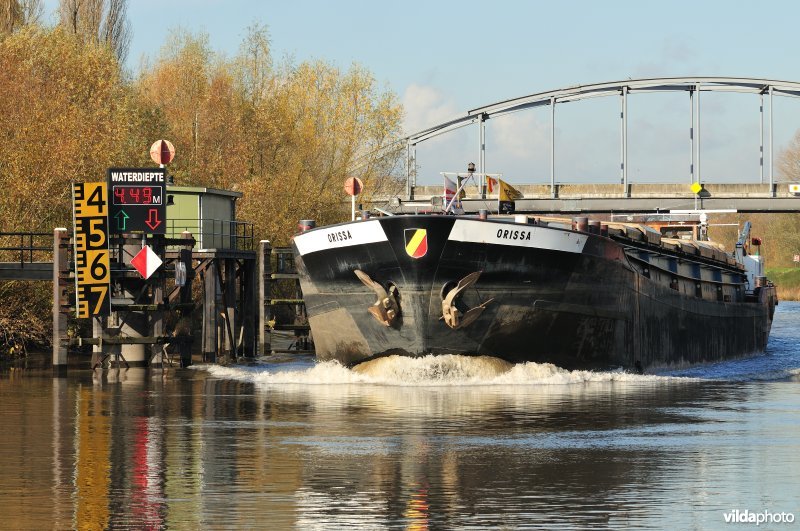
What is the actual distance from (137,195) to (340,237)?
753cm

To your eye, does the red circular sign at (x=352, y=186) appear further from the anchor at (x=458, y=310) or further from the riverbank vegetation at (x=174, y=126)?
the riverbank vegetation at (x=174, y=126)

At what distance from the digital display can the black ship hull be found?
16.3 feet

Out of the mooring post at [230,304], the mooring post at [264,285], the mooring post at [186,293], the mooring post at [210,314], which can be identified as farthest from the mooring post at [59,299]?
the mooring post at [264,285]

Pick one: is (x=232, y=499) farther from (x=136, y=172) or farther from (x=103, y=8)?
(x=103, y=8)

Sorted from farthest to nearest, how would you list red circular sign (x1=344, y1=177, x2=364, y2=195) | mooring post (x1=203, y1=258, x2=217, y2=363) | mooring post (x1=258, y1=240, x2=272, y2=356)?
mooring post (x1=258, y1=240, x2=272, y2=356) < mooring post (x1=203, y1=258, x2=217, y2=363) < red circular sign (x1=344, y1=177, x2=364, y2=195)

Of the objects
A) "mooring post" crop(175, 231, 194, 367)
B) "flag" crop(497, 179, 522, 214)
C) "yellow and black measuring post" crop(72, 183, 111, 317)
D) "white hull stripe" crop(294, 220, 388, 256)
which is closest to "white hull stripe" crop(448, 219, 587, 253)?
"white hull stripe" crop(294, 220, 388, 256)

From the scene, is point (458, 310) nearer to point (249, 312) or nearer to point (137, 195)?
point (137, 195)

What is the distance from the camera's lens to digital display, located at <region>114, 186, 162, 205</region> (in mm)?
39406

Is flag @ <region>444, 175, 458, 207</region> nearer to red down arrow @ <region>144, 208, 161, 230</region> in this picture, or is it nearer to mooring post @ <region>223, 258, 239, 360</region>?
red down arrow @ <region>144, 208, 161, 230</region>

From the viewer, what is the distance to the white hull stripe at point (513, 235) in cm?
3300

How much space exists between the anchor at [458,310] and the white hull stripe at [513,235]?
88 centimetres

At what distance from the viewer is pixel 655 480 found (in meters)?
17.0

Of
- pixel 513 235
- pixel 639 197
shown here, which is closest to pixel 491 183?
pixel 513 235

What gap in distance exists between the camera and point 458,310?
33156mm
